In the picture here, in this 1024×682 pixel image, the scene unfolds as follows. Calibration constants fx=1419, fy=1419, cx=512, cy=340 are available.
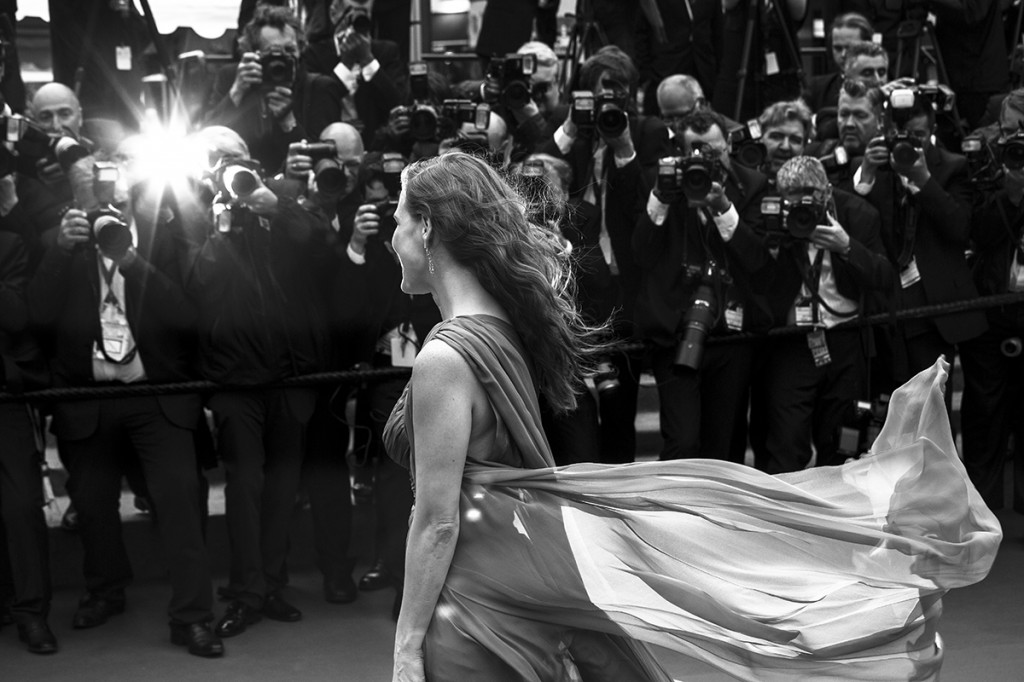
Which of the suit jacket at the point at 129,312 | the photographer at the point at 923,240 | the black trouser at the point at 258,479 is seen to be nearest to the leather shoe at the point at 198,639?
the black trouser at the point at 258,479

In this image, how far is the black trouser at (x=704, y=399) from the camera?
652 cm

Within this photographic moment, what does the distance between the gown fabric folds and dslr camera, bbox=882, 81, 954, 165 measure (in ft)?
10.5

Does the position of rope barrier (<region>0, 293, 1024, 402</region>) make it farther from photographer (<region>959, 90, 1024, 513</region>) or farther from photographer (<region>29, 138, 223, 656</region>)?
photographer (<region>959, 90, 1024, 513</region>)

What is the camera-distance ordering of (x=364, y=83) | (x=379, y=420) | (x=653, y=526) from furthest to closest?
(x=364, y=83)
(x=379, y=420)
(x=653, y=526)

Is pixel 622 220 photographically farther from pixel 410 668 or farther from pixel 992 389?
pixel 410 668

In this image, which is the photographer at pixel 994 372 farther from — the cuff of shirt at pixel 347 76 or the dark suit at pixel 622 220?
the cuff of shirt at pixel 347 76

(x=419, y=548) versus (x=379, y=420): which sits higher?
(x=419, y=548)

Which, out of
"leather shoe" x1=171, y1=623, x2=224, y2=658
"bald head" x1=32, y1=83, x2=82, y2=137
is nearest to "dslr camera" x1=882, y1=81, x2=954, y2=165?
"leather shoe" x1=171, y1=623, x2=224, y2=658

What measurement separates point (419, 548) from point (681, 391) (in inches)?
145

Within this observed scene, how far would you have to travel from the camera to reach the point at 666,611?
315cm

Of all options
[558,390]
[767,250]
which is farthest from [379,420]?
[558,390]

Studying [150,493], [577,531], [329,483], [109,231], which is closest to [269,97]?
[109,231]

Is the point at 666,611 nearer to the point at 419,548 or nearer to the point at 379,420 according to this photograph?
the point at 419,548

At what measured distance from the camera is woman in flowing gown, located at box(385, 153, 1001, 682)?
298 cm
